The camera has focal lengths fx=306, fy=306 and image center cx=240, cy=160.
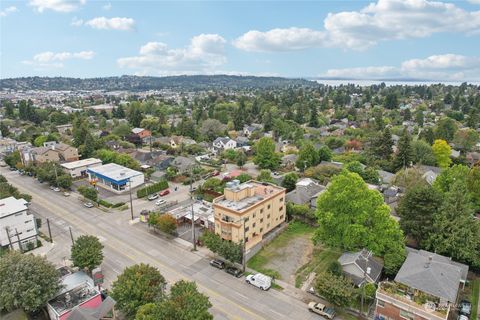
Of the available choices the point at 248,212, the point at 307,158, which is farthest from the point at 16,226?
the point at 307,158

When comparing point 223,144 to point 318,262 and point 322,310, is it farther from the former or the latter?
point 322,310

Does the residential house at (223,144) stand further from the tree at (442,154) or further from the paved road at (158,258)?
the tree at (442,154)

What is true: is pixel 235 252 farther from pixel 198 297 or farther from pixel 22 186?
pixel 22 186

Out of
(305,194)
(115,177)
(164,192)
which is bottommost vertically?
(164,192)

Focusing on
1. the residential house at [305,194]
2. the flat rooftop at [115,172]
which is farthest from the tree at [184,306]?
the flat rooftop at [115,172]

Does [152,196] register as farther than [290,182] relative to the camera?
No

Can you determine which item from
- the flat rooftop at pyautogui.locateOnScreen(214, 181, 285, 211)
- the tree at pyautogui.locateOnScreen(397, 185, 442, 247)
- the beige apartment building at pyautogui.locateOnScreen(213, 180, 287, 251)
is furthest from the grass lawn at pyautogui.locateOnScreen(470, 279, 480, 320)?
the flat rooftop at pyautogui.locateOnScreen(214, 181, 285, 211)

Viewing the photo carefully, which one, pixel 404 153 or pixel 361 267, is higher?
pixel 404 153

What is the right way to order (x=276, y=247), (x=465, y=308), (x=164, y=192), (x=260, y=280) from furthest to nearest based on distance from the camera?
(x=164, y=192), (x=276, y=247), (x=260, y=280), (x=465, y=308)
